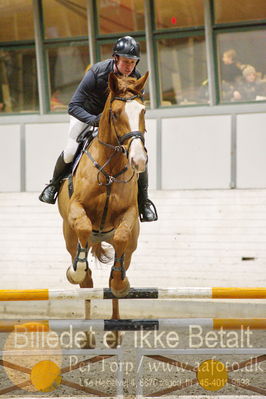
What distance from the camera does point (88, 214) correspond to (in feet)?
21.8

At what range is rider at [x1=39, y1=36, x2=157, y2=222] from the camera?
6516mm

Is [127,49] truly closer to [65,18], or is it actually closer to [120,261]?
[120,261]

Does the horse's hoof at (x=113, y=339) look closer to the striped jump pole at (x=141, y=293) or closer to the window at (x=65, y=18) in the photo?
the striped jump pole at (x=141, y=293)

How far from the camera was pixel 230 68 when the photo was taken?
12.3 meters

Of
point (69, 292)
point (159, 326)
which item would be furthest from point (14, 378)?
point (159, 326)

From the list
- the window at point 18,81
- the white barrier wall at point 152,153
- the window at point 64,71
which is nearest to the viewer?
the white barrier wall at point 152,153

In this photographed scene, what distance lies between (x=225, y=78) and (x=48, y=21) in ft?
9.88

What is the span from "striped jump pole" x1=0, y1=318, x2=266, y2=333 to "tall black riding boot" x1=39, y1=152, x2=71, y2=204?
1715 mm

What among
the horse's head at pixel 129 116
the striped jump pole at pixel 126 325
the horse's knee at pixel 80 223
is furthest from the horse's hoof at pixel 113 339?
the horse's head at pixel 129 116

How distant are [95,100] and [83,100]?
108mm

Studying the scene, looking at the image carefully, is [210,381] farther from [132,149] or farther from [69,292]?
[132,149]

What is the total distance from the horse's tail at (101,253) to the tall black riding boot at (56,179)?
0.61 m

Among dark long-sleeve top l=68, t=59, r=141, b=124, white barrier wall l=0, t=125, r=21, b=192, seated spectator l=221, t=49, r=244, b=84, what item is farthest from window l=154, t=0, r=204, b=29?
dark long-sleeve top l=68, t=59, r=141, b=124

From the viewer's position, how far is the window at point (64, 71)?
12.9m
